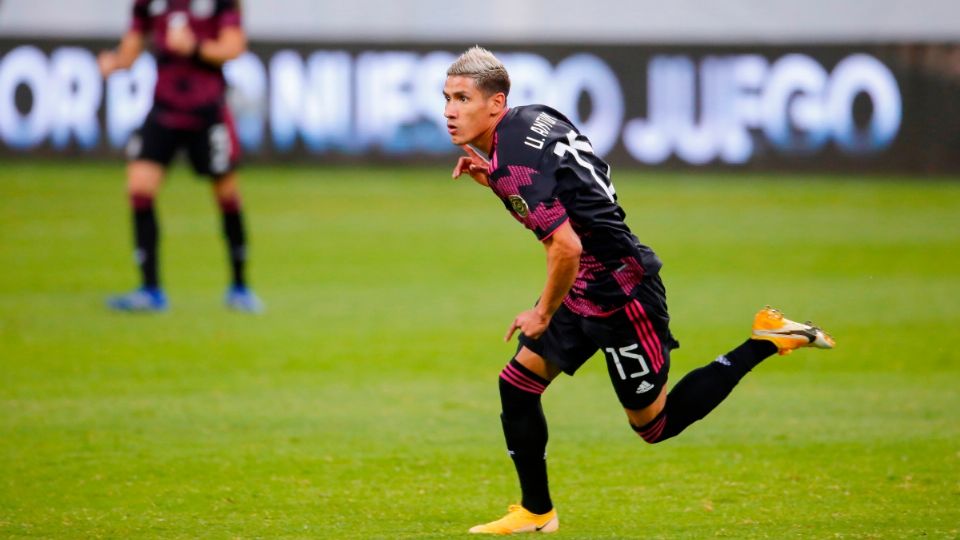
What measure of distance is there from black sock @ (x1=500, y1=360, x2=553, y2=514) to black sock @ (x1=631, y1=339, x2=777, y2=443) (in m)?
0.50

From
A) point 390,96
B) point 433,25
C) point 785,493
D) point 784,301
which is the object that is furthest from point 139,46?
point 433,25

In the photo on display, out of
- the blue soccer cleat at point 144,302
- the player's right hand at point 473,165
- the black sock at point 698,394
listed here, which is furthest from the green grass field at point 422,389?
the player's right hand at point 473,165

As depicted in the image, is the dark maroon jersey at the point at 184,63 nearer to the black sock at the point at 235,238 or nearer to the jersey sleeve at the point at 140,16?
the jersey sleeve at the point at 140,16

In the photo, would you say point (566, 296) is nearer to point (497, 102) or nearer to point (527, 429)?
point (527, 429)

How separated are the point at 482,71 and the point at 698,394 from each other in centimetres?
166

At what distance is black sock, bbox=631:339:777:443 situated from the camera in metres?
5.80

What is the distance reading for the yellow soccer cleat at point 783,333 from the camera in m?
5.95

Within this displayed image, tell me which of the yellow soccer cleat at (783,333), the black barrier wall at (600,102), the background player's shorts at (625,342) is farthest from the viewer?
the black barrier wall at (600,102)

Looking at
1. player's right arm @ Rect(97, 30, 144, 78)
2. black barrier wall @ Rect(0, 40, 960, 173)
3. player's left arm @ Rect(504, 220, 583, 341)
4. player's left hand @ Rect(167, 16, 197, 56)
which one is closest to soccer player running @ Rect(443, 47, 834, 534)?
player's left arm @ Rect(504, 220, 583, 341)

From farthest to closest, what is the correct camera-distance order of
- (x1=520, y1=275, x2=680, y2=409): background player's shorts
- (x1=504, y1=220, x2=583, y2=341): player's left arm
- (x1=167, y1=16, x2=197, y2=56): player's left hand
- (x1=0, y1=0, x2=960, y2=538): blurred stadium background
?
(x1=167, y1=16, x2=197, y2=56): player's left hand
(x1=0, y1=0, x2=960, y2=538): blurred stadium background
(x1=520, y1=275, x2=680, y2=409): background player's shorts
(x1=504, y1=220, x2=583, y2=341): player's left arm

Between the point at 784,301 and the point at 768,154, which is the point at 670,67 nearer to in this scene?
the point at 768,154

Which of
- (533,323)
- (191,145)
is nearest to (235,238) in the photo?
(191,145)

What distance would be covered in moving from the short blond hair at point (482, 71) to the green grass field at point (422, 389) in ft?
6.02

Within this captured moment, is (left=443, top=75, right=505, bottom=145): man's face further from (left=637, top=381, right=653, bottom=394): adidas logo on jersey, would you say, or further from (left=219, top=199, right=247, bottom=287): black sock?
(left=219, top=199, right=247, bottom=287): black sock
